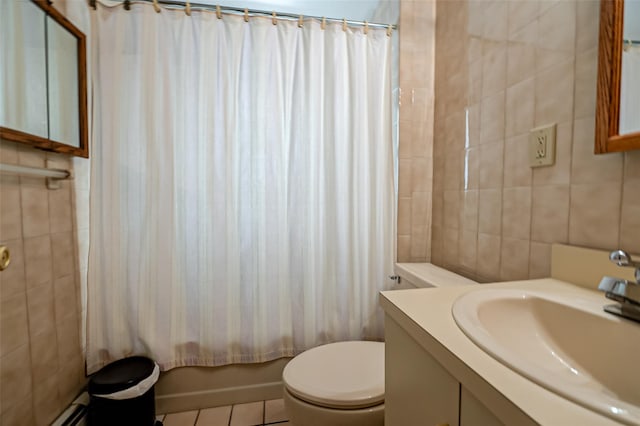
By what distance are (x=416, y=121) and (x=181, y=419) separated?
1.90 m

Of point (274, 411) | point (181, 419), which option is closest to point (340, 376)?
point (274, 411)

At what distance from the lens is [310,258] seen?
1.44m

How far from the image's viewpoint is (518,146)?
93 cm

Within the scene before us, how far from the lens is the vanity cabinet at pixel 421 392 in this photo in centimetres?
41

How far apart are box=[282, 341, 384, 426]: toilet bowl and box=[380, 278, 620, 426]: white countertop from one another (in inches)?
18.2

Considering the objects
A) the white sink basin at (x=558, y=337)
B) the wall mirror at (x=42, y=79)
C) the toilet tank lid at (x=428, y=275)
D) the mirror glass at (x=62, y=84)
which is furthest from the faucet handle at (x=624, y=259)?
the mirror glass at (x=62, y=84)

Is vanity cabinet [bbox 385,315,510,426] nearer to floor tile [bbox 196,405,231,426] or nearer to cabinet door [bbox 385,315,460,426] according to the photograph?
cabinet door [bbox 385,315,460,426]

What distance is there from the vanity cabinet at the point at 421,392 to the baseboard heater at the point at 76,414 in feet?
4.35

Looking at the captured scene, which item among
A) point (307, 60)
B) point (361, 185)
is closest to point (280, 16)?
point (307, 60)

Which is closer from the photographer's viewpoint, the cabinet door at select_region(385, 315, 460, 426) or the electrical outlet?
the cabinet door at select_region(385, 315, 460, 426)

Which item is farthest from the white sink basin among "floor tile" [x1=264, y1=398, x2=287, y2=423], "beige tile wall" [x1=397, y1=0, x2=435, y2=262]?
"floor tile" [x1=264, y1=398, x2=287, y2=423]

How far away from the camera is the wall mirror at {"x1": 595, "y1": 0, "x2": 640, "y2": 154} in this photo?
24.4 inches

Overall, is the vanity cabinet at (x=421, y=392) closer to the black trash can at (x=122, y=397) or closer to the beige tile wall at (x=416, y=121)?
the beige tile wall at (x=416, y=121)

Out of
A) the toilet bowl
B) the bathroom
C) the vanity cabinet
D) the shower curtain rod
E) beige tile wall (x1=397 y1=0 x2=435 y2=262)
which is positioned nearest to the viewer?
the vanity cabinet
